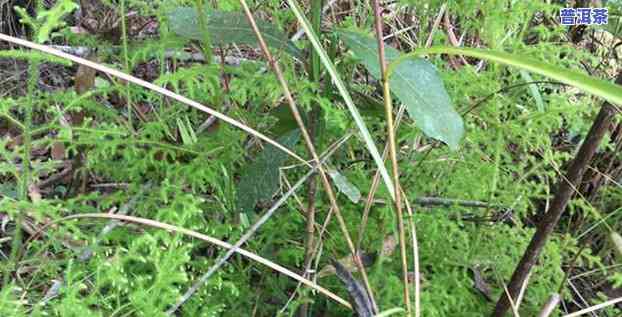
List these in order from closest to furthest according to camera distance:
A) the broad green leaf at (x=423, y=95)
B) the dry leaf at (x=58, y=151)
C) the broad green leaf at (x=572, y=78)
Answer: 1. the broad green leaf at (x=572, y=78)
2. the broad green leaf at (x=423, y=95)
3. the dry leaf at (x=58, y=151)

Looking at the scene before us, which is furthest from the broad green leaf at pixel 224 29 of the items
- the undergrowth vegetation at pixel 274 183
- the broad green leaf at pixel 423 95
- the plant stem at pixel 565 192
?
the plant stem at pixel 565 192

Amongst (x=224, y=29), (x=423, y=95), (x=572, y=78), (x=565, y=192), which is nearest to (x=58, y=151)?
(x=224, y=29)

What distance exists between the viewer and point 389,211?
1.12 m

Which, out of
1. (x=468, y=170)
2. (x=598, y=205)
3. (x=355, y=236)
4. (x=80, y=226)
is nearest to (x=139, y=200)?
(x=80, y=226)

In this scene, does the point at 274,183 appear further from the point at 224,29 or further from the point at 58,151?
the point at 58,151

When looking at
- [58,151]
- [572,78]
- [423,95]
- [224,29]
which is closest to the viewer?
[572,78]

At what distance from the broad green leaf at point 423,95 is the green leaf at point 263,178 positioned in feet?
0.57

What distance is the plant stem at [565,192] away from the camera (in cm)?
93

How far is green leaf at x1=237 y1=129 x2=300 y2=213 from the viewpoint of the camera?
3.18 ft

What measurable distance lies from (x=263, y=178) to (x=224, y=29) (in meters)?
0.23

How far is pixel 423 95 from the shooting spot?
0.85 metres

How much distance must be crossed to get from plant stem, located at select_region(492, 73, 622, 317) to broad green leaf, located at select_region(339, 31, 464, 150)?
0.76ft

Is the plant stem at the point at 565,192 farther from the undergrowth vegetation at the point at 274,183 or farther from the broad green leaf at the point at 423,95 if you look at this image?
the broad green leaf at the point at 423,95

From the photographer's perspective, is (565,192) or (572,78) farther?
(565,192)
